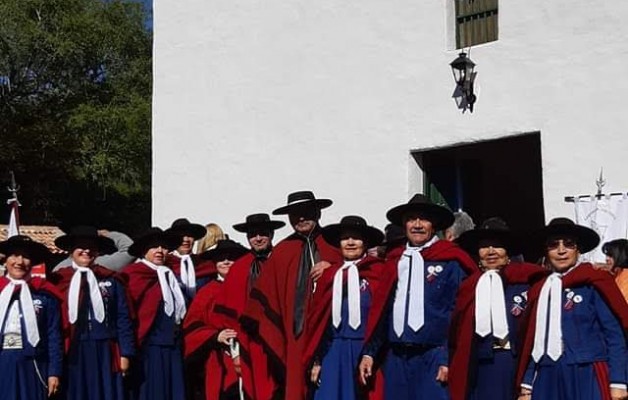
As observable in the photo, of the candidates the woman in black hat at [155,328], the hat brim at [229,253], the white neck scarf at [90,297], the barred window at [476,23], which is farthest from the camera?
the barred window at [476,23]

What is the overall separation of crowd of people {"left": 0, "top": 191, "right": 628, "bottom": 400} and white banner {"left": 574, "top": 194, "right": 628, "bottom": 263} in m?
1.01

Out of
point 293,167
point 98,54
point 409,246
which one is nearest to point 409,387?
point 409,246

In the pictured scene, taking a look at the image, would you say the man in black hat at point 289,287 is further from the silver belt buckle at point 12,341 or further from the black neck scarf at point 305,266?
the silver belt buckle at point 12,341

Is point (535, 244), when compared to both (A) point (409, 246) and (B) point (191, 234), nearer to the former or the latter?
(A) point (409, 246)

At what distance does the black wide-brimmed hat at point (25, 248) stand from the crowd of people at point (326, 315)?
0.01 metres

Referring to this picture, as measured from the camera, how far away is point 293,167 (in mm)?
11414

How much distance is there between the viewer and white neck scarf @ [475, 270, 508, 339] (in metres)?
6.60

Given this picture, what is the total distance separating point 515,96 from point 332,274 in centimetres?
319

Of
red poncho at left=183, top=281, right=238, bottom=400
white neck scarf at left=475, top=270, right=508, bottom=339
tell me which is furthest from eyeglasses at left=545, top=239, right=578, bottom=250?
red poncho at left=183, top=281, right=238, bottom=400

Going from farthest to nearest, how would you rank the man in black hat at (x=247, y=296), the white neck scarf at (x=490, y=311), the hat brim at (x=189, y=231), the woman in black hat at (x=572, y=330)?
the hat brim at (x=189, y=231), the man in black hat at (x=247, y=296), the white neck scarf at (x=490, y=311), the woman in black hat at (x=572, y=330)

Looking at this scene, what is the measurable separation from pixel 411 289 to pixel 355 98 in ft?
14.5

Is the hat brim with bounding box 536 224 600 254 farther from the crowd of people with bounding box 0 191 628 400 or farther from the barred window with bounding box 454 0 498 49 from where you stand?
the barred window with bounding box 454 0 498 49

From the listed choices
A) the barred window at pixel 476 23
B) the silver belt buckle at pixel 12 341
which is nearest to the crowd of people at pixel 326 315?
the silver belt buckle at pixel 12 341

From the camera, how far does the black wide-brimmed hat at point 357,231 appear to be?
7250 mm
